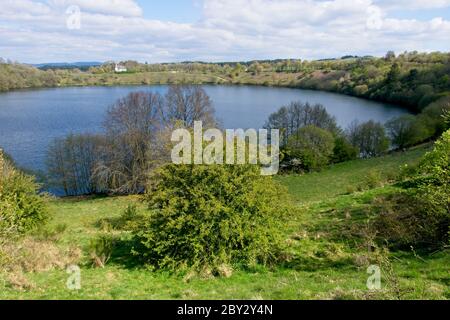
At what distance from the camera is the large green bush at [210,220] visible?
11406 mm

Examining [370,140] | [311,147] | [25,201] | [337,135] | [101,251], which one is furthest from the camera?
[370,140]

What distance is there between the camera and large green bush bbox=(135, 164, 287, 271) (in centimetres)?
1141

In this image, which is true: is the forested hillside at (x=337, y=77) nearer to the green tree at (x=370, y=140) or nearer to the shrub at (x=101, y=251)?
the green tree at (x=370, y=140)

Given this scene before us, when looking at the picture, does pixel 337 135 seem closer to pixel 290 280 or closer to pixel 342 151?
pixel 342 151

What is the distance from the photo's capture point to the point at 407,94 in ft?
289

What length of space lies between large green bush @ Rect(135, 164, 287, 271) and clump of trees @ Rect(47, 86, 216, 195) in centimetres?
2108

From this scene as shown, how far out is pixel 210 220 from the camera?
38.2 feet

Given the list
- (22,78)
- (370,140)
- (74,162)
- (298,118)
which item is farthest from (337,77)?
(74,162)

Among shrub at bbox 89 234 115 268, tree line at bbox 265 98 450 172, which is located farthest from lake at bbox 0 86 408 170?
shrub at bbox 89 234 115 268

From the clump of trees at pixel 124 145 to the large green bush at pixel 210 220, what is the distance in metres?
21.1

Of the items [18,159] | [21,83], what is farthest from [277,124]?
[21,83]

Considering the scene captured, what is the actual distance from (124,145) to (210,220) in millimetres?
27088

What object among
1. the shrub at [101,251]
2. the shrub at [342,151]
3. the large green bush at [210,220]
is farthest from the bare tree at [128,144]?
the shrub at [342,151]
